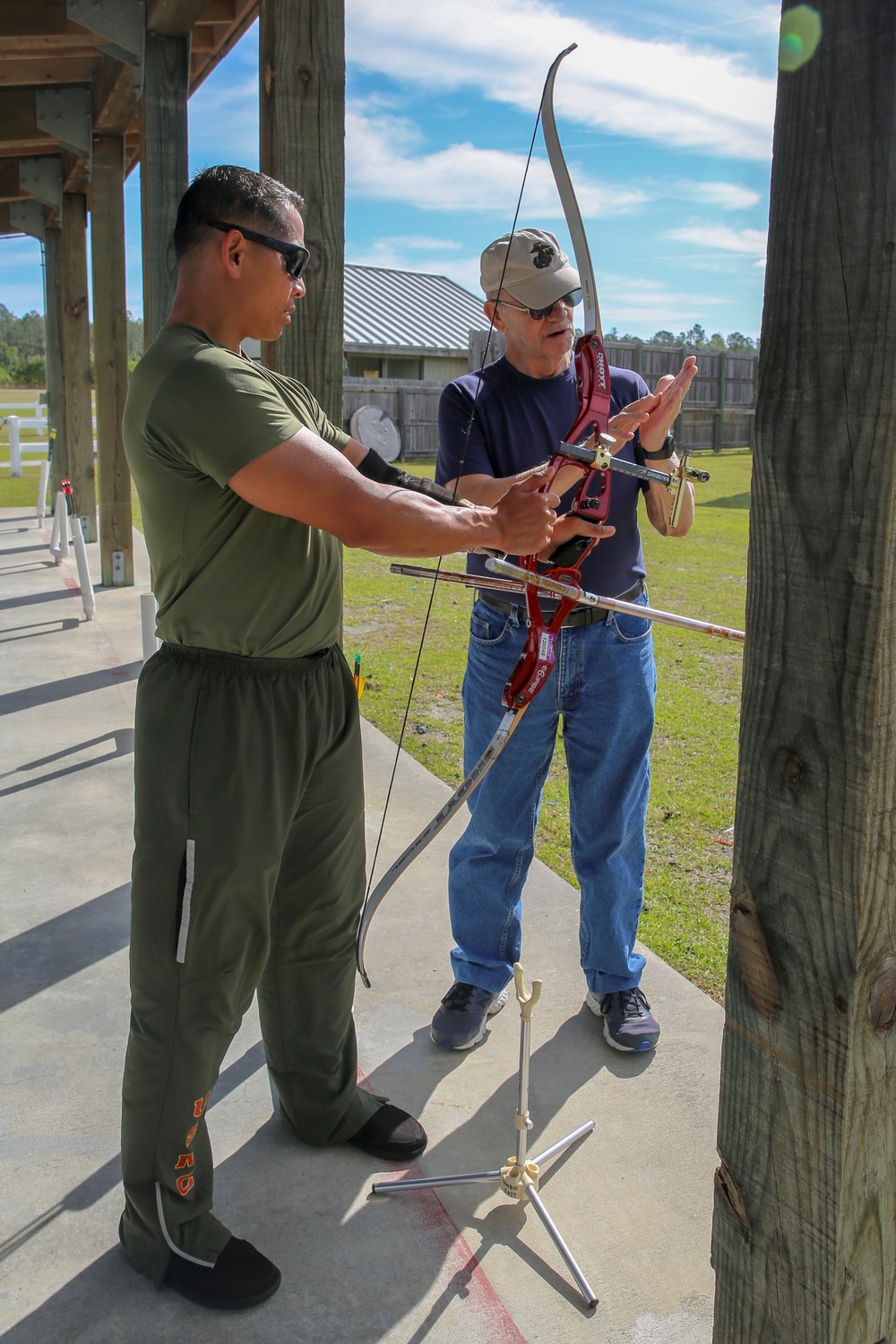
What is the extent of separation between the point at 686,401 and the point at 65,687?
59.5ft

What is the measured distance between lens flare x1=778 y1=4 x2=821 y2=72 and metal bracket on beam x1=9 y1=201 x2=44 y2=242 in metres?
11.7

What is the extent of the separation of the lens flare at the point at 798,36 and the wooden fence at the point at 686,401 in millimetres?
19309

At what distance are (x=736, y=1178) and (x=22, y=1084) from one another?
1769 millimetres

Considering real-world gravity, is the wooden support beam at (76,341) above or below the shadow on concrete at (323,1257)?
above

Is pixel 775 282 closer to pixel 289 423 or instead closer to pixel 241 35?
pixel 289 423

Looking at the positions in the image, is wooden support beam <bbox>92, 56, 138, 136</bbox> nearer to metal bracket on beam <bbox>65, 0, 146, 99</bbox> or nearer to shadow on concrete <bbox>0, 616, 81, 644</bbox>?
metal bracket on beam <bbox>65, 0, 146, 99</bbox>

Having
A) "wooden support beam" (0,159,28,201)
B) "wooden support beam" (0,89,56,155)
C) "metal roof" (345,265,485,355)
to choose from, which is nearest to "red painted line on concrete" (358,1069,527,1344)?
"wooden support beam" (0,89,56,155)

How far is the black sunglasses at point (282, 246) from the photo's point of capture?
5.65ft

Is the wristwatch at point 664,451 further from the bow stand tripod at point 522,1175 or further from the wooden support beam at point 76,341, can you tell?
the wooden support beam at point 76,341

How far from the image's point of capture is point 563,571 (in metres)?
2.22

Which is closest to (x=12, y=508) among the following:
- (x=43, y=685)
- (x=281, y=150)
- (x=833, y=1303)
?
(x=43, y=685)

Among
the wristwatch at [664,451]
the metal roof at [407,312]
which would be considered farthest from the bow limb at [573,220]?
the metal roof at [407,312]

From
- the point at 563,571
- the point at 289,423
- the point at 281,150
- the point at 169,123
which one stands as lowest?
the point at 563,571

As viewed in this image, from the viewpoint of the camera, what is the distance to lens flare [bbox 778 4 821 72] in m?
0.96
